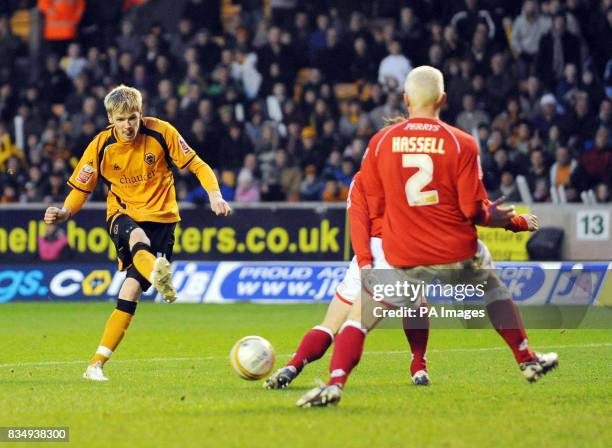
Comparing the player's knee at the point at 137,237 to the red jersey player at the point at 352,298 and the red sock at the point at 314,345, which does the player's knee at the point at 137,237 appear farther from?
the red sock at the point at 314,345

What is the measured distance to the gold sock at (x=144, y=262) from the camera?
9211 millimetres

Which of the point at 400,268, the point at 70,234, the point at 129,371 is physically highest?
the point at 400,268

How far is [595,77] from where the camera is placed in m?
20.6

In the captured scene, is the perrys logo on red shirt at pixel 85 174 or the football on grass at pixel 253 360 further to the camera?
the perrys logo on red shirt at pixel 85 174

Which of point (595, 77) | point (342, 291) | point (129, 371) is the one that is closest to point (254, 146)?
point (595, 77)

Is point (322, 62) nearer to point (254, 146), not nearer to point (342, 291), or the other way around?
point (254, 146)

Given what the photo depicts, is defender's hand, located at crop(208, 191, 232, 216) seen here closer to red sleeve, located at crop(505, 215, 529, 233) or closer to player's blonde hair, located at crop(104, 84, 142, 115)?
player's blonde hair, located at crop(104, 84, 142, 115)

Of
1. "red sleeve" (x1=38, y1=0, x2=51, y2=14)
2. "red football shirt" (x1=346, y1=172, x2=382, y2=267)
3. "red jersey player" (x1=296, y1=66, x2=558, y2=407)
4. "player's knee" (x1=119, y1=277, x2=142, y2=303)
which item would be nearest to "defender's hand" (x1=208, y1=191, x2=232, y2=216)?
"player's knee" (x1=119, y1=277, x2=142, y2=303)

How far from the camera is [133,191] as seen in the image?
974 cm

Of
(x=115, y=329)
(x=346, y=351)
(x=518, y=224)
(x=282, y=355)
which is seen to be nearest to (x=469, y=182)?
(x=518, y=224)

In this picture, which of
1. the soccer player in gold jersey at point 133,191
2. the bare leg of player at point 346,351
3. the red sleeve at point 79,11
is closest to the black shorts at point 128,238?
the soccer player in gold jersey at point 133,191

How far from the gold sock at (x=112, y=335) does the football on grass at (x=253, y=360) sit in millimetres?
1181

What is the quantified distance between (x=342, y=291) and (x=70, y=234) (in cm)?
1106

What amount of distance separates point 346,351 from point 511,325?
1.02 m
